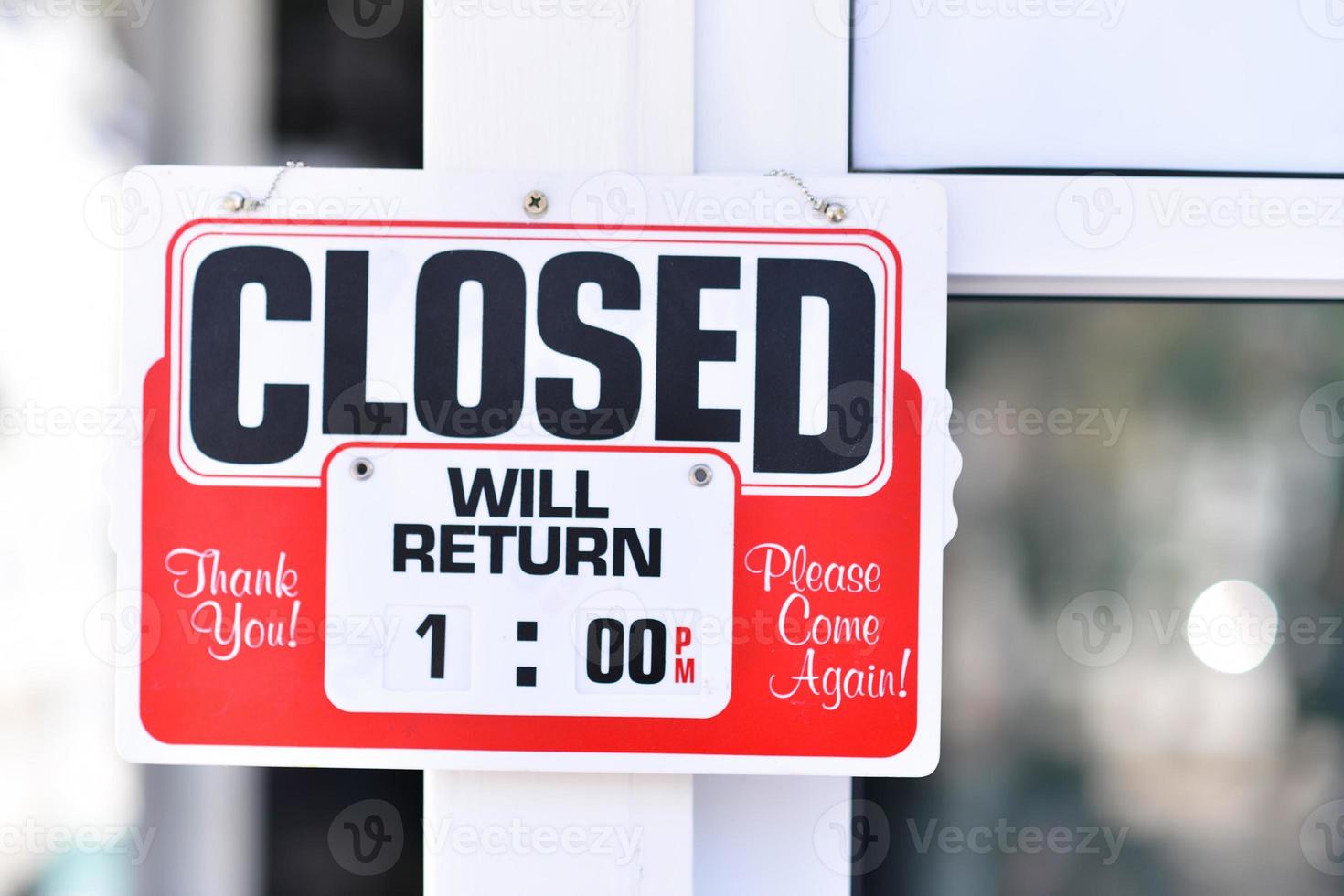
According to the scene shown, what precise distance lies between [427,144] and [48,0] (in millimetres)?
532

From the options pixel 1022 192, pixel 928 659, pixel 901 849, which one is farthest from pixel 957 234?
pixel 901 849

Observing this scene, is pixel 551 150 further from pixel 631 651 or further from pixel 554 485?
pixel 631 651

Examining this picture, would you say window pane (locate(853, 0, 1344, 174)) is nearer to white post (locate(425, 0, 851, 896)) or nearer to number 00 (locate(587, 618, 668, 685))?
white post (locate(425, 0, 851, 896))

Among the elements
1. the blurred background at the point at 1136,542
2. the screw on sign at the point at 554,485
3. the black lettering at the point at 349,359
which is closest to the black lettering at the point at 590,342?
the screw on sign at the point at 554,485

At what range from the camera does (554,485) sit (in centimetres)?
65

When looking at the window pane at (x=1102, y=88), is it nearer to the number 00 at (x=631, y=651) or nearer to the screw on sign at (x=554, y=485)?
the screw on sign at (x=554, y=485)

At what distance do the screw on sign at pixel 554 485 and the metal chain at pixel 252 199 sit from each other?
27 mm

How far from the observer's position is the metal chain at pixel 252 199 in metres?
0.66

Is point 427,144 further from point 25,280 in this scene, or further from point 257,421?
point 25,280

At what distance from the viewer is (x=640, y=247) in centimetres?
66

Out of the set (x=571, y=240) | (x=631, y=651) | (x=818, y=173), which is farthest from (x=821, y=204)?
(x=631, y=651)

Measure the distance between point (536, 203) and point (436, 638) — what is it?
1.06 feet

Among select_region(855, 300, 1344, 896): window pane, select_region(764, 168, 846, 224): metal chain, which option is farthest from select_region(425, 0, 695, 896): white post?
select_region(855, 300, 1344, 896): window pane

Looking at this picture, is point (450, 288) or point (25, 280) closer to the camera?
point (450, 288)
